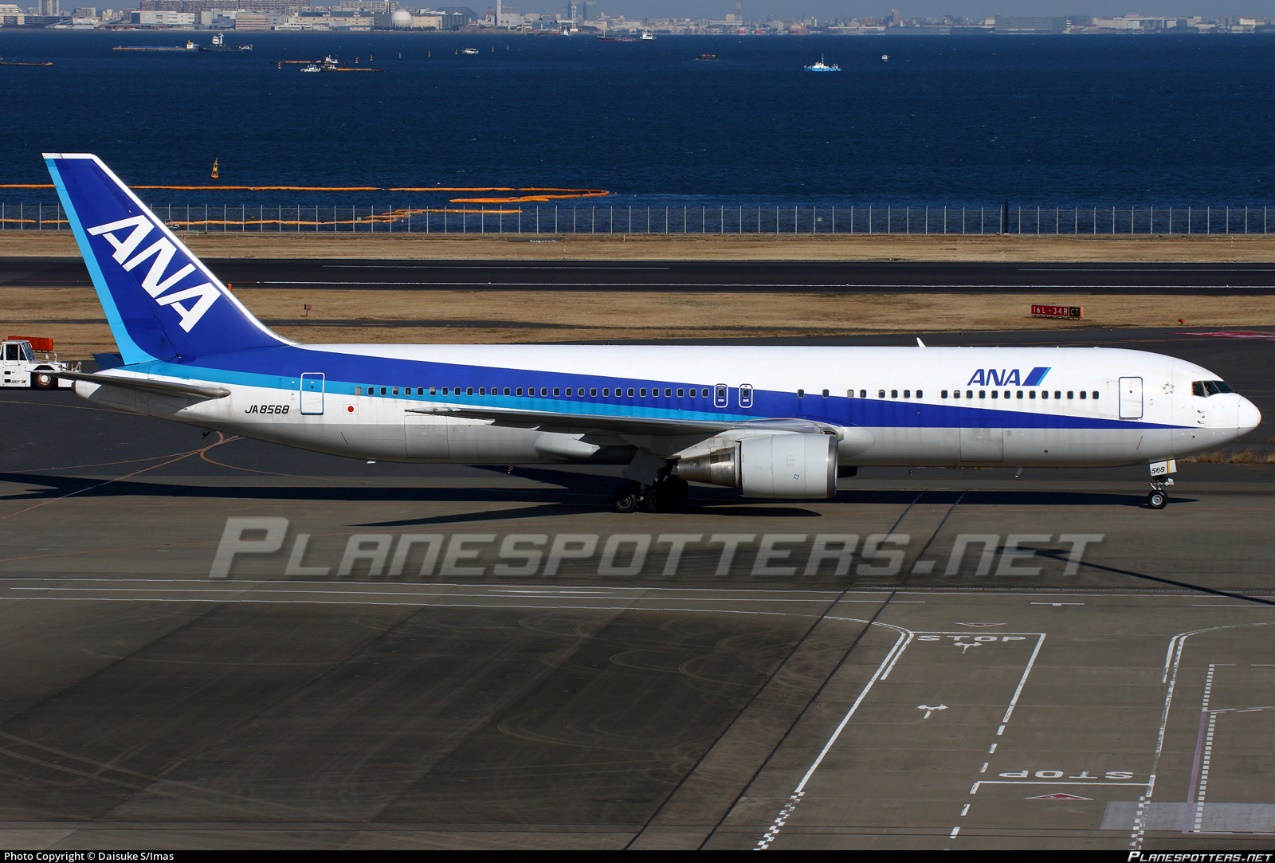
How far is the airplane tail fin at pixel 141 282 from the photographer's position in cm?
5003

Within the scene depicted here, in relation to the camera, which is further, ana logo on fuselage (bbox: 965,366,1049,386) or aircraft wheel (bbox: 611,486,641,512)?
aircraft wheel (bbox: 611,486,641,512)

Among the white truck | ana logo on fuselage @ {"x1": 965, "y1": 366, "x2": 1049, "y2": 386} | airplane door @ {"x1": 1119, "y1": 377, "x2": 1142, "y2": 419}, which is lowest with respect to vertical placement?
the white truck

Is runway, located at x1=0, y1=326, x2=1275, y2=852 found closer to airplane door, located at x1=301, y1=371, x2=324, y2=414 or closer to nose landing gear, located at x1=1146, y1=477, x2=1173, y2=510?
nose landing gear, located at x1=1146, y1=477, x2=1173, y2=510

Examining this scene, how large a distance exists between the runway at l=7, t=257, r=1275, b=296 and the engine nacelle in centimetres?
5244

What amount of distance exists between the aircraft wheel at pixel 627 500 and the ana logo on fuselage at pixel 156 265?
47.2 feet

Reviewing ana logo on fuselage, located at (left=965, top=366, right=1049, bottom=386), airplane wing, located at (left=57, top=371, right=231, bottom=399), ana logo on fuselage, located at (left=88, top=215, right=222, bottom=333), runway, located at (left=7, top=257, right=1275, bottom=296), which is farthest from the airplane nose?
runway, located at (left=7, top=257, right=1275, bottom=296)

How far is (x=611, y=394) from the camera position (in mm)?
49625

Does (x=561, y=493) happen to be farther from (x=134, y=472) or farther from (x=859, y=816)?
(x=859, y=816)

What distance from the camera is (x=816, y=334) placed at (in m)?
83.3

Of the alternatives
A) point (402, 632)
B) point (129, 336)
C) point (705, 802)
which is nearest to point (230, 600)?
point (402, 632)

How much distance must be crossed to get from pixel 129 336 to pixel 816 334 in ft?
137

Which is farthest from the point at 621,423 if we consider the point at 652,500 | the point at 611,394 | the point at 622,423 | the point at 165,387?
the point at 165,387

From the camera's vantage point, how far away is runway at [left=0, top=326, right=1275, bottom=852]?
2675 cm
